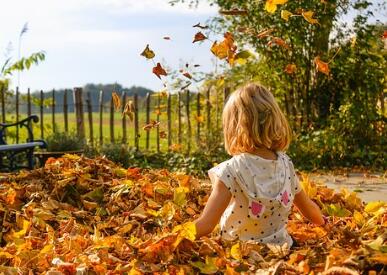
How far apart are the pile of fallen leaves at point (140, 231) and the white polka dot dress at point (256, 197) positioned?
0.17 m

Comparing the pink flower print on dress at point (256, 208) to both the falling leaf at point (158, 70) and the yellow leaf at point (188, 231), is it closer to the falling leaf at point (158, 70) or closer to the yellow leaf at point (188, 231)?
the yellow leaf at point (188, 231)

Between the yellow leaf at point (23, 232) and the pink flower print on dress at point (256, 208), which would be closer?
the pink flower print on dress at point (256, 208)

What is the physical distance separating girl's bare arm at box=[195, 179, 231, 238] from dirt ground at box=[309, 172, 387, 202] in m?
4.74

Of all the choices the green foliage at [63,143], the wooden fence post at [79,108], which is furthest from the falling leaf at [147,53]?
the wooden fence post at [79,108]

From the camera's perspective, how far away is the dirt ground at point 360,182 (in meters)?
7.76

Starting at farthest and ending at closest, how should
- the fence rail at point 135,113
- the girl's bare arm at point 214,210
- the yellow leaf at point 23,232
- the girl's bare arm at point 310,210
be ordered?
the fence rail at point 135,113
the yellow leaf at point 23,232
the girl's bare arm at point 310,210
the girl's bare arm at point 214,210

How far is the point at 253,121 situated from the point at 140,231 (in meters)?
1.18

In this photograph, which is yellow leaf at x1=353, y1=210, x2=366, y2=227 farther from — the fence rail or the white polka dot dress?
the fence rail

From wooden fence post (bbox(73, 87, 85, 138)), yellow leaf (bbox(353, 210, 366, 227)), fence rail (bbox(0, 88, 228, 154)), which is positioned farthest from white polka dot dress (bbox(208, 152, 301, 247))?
wooden fence post (bbox(73, 87, 85, 138))

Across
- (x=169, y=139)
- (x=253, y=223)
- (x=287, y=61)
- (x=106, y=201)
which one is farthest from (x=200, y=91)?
(x=253, y=223)

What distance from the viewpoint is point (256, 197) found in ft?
9.78

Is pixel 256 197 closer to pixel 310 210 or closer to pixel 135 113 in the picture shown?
pixel 310 210

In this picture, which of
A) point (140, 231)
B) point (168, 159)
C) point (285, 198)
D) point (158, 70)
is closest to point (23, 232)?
point (140, 231)

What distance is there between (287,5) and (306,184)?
7.10 m
